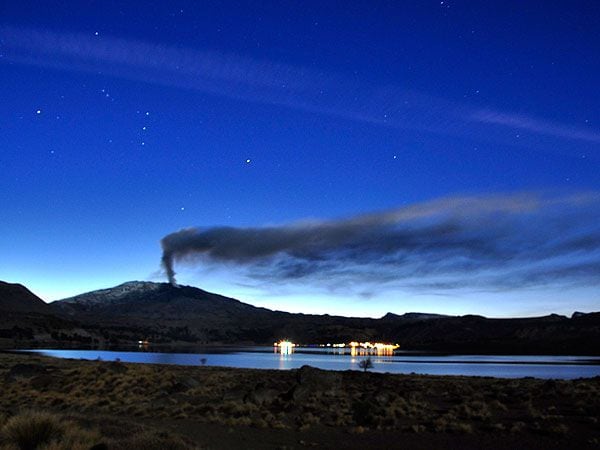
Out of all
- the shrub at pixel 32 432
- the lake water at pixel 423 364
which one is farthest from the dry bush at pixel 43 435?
the lake water at pixel 423 364

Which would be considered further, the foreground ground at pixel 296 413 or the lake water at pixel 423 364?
the lake water at pixel 423 364

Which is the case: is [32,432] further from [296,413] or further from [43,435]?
[296,413]

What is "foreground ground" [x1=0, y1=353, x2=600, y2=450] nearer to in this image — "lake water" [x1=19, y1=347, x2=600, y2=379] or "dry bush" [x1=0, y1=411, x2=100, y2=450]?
"dry bush" [x1=0, y1=411, x2=100, y2=450]

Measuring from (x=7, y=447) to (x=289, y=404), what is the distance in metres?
19.5

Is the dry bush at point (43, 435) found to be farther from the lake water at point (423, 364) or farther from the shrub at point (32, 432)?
the lake water at point (423, 364)

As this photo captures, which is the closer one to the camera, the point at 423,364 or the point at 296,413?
the point at 296,413

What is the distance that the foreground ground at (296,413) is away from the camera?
61.8 feet

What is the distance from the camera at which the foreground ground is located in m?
18.8

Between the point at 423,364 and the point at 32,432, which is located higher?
the point at 423,364

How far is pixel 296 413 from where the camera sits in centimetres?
2769

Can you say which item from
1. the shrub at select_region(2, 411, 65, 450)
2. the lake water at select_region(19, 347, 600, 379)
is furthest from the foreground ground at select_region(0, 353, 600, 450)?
the lake water at select_region(19, 347, 600, 379)

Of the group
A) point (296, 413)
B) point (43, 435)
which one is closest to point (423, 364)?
point (296, 413)

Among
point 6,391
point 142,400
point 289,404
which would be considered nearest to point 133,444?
point 289,404

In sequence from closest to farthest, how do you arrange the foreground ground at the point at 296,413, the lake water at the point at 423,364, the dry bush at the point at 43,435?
the dry bush at the point at 43,435
the foreground ground at the point at 296,413
the lake water at the point at 423,364
